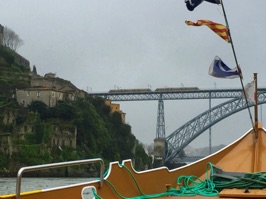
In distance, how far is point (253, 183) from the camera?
3.68 m

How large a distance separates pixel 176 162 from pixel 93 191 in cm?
4908

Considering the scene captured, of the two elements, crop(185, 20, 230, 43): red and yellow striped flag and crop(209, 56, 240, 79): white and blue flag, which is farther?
crop(209, 56, 240, 79): white and blue flag

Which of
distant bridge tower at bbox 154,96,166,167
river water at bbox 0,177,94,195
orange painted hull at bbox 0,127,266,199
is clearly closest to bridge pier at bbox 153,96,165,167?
distant bridge tower at bbox 154,96,166,167

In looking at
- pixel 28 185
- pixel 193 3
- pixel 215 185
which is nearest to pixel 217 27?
pixel 193 3

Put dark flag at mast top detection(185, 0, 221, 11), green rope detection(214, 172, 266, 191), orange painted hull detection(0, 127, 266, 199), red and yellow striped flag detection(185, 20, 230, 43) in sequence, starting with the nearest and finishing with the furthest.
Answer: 1. orange painted hull detection(0, 127, 266, 199)
2. green rope detection(214, 172, 266, 191)
3. dark flag at mast top detection(185, 0, 221, 11)
4. red and yellow striped flag detection(185, 20, 230, 43)

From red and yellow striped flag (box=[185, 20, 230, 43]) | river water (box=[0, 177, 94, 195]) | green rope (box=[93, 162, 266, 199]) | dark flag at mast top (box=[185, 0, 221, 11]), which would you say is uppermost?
dark flag at mast top (box=[185, 0, 221, 11])

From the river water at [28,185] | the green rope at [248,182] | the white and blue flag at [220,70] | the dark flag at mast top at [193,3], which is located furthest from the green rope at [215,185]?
the river water at [28,185]

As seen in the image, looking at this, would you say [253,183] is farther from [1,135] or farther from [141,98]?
[141,98]

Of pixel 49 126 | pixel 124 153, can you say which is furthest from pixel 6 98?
pixel 124 153

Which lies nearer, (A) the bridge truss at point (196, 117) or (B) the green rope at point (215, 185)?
(B) the green rope at point (215, 185)

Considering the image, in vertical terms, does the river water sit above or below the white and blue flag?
below

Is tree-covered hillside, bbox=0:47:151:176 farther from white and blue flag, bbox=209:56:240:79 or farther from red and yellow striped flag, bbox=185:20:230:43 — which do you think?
red and yellow striped flag, bbox=185:20:230:43

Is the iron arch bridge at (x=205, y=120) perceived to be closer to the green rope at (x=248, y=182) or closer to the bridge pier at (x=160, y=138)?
the bridge pier at (x=160, y=138)

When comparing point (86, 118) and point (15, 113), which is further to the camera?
point (86, 118)
